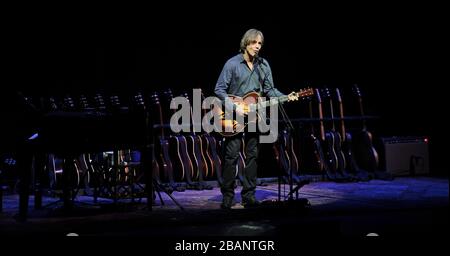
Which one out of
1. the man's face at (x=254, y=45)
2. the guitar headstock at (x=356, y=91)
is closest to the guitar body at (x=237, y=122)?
the man's face at (x=254, y=45)

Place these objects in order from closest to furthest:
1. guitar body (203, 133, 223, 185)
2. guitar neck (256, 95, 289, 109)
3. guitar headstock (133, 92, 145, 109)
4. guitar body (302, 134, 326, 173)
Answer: guitar neck (256, 95, 289, 109) → guitar headstock (133, 92, 145, 109) → guitar body (203, 133, 223, 185) → guitar body (302, 134, 326, 173)

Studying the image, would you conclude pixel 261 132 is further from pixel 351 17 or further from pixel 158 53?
pixel 351 17

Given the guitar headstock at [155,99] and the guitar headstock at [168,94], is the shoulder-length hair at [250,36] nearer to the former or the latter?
the guitar headstock at [155,99]

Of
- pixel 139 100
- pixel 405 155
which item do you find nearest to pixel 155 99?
pixel 139 100

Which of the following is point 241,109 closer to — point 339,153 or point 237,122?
point 237,122

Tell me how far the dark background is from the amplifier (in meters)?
0.55

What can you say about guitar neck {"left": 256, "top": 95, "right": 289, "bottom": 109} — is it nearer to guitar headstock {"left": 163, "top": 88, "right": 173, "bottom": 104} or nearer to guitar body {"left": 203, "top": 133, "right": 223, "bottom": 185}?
guitar body {"left": 203, "top": 133, "right": 223, "bottom": 185}

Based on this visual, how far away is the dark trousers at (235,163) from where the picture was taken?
685 cm

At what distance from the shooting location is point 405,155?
1045 cm

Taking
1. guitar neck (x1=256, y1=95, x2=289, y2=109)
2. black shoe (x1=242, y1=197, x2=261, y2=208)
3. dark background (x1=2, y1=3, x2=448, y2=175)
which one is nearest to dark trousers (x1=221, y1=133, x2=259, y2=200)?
Result: black shoe (x1=242, y1=197, x2=261, y2=208)

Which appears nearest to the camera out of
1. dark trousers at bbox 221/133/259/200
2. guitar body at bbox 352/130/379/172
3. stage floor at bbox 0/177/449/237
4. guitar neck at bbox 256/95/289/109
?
stage floor at bbox 0/177/449/237

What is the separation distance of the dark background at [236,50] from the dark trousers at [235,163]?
3.73 meters

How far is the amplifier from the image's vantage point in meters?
10.4
